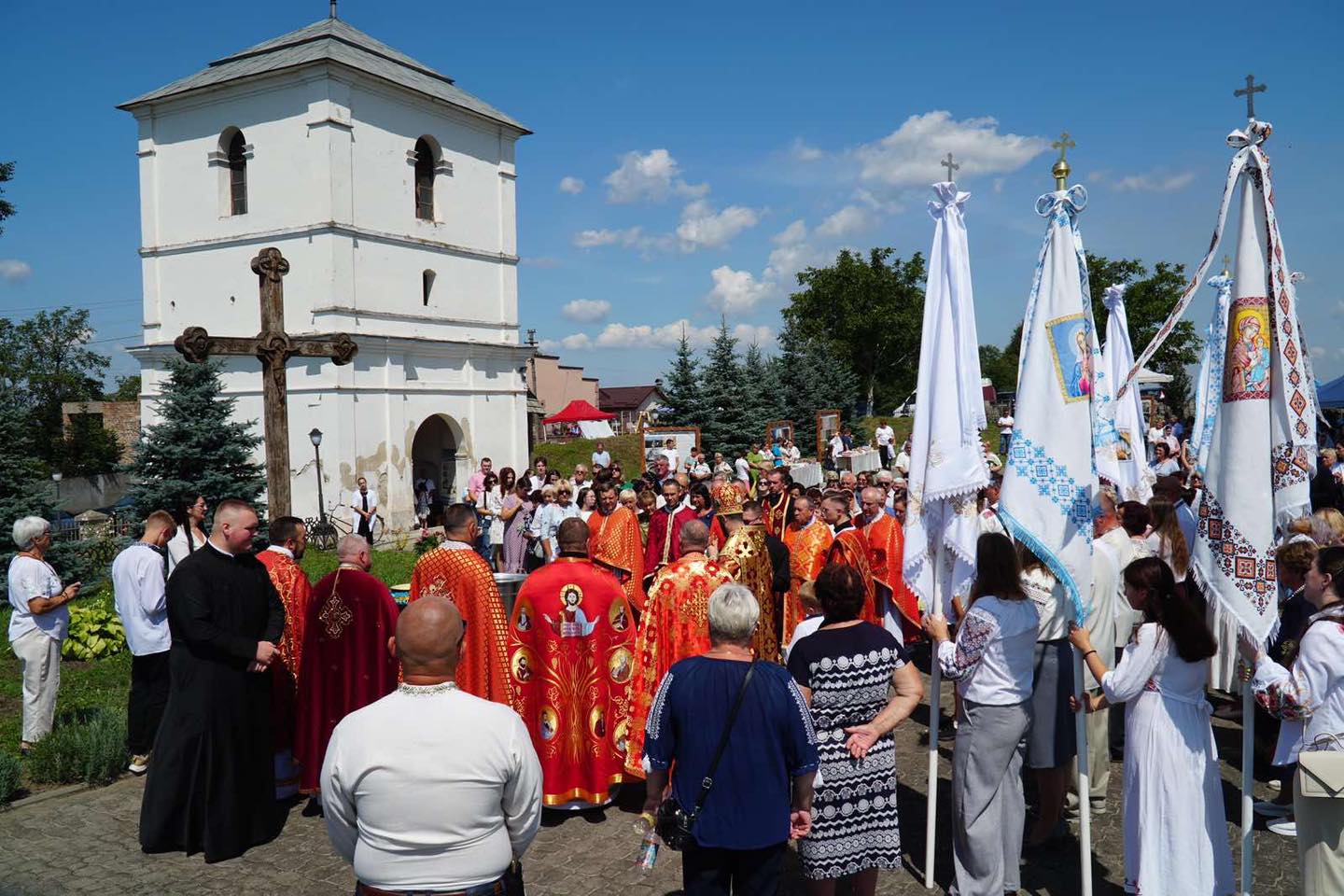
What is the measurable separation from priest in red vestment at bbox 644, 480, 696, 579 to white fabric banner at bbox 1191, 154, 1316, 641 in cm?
648

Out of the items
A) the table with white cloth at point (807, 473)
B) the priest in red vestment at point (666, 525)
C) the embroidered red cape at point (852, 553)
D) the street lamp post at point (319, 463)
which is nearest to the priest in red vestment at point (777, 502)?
the priest in red vestment at point (666, 525)

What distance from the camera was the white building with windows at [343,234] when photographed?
24.3 metres

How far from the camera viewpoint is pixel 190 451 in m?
17.7

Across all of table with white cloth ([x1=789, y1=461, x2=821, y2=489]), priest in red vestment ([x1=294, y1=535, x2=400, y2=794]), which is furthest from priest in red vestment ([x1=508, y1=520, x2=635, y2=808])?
table with white cloth ([x1=789, y1=461, x2=821, y2=489])

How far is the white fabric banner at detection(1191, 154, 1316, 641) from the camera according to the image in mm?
5000

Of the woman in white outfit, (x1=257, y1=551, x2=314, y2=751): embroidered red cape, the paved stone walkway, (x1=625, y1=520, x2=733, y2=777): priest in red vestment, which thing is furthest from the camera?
(x1=257, y1=551, x2=314, y2=751): embroidered red cape

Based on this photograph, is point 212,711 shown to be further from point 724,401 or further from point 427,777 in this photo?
point 724,401

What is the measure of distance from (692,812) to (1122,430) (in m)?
8.10

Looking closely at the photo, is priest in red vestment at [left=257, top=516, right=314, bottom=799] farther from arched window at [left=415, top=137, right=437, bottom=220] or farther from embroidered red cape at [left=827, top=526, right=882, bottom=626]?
arched window at [left=415, top=137, right=437, bottom=220]

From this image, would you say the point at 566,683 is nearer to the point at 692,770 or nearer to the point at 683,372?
the point at 692,770

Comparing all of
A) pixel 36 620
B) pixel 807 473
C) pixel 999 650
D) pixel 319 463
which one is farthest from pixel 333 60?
pixel 999 650

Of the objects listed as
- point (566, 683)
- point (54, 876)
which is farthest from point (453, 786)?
point (54, 876)

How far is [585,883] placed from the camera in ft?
18.1

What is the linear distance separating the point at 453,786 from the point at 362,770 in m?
0.29
